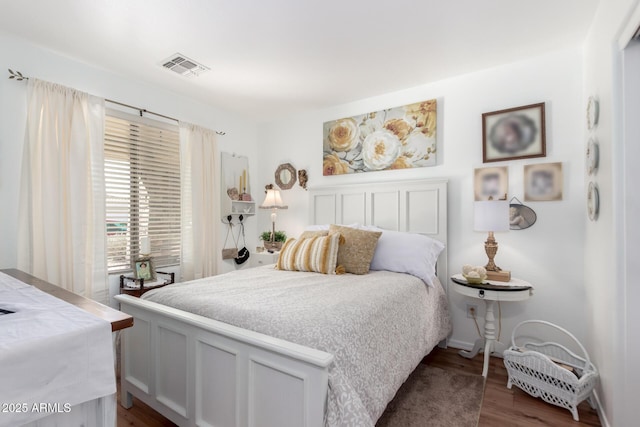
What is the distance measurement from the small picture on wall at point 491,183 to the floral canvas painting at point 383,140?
44cm

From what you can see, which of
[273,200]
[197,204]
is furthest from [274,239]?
[197,204]

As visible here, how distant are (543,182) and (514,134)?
1.53 ft

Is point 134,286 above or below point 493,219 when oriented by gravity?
below

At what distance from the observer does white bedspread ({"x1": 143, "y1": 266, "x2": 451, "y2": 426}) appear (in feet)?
4.12

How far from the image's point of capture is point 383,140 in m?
3.27

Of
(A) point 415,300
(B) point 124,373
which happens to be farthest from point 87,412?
(A) point 415,300

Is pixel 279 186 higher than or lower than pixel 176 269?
higher

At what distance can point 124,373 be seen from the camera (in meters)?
1.90

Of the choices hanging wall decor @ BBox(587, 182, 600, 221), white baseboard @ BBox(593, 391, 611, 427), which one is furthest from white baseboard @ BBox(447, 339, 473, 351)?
hanging wall decor @ BBox(587, 182, 600, 221)

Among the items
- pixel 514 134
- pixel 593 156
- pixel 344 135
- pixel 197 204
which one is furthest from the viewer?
pixel 344 135

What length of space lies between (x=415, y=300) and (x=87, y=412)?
1.83 meters

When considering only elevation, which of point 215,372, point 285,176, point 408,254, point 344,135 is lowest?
point 215,372

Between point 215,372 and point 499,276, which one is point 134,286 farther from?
point 499,276

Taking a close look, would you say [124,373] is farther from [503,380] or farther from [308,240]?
[503,380]
